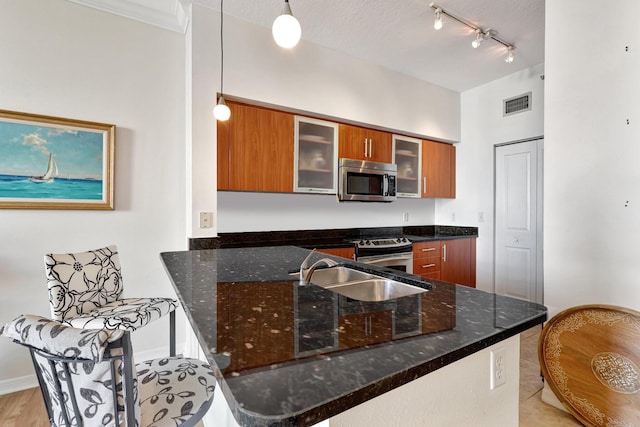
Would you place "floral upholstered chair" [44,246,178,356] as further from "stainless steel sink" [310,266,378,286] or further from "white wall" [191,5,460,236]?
"stainless steel sink" [310,266,378,286]

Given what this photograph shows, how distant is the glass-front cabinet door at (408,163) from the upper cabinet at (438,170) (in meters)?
0.10

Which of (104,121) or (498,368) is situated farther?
(104,121)

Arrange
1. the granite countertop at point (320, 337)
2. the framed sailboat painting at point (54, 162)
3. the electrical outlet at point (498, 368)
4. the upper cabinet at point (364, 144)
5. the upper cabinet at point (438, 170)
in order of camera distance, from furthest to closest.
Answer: the upper cabinet at point (438, 170)
the upper cabinet at point (364, 144)
the framed sailboat painting at point (54, 162)
the electrical outlet at point (498, 368)
the granite countertop at point (320, 337)

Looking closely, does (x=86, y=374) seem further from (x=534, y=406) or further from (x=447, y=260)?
(x=447, y=260)

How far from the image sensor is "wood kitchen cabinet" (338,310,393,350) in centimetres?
67

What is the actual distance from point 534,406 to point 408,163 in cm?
257

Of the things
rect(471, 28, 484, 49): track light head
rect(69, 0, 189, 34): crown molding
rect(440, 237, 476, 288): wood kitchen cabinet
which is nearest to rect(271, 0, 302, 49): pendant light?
rect(69, 0, 189, 34): crown molding

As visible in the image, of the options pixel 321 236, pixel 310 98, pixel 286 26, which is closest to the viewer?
Result: pixel 286 26

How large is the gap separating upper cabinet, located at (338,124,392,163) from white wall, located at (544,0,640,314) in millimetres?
1599

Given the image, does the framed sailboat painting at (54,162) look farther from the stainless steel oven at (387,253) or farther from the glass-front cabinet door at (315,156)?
the stainless steel oven at (387,253)

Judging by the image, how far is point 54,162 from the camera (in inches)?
85.3

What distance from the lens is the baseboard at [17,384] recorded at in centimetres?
204

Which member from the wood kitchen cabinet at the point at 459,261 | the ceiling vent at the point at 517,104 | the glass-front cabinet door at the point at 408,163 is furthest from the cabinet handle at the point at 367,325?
the ceiling vent at the point at 517,104

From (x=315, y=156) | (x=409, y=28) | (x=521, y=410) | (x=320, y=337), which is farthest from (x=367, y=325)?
(x=409, y=28)
